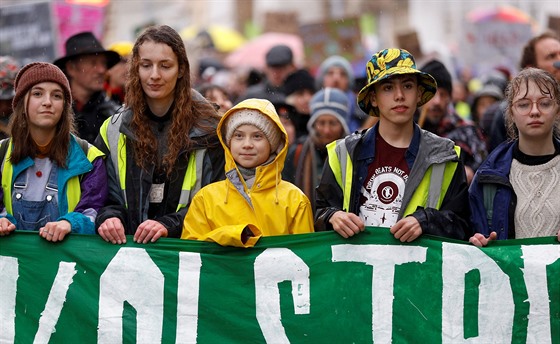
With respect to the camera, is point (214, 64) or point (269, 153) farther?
point (214, 64)

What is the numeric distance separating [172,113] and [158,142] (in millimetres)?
183

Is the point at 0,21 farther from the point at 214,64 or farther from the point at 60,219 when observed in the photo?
the point at 60,219

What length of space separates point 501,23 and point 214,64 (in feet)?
12.2

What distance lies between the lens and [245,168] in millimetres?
6062

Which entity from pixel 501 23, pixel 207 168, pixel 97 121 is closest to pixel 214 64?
pixel 501 23

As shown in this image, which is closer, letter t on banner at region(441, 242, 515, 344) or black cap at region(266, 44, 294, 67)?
letter t on banner at region(441, 242, 515, 344)

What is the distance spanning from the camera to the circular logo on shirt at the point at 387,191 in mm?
5965

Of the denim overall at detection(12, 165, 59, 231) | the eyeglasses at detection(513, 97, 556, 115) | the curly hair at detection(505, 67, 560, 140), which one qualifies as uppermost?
the curly hair at detection(505, 67, 560, 140)

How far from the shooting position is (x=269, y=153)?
6.11 meters

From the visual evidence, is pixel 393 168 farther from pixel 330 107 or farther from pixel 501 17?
pixel 501 17

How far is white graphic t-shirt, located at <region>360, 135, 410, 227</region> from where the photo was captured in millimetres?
5965

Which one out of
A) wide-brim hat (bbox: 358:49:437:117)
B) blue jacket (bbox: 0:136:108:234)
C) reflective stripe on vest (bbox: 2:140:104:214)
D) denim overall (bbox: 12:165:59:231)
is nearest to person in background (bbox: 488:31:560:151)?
wide-brim hat (bbox: 358:49:437:117)

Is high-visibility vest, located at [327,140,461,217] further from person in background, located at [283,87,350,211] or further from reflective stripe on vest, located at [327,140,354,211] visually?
person in background, located at [283,87,350,211]

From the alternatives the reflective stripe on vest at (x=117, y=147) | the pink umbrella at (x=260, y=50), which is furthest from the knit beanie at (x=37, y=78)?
the pink umbrella at (x=260, y=50)
